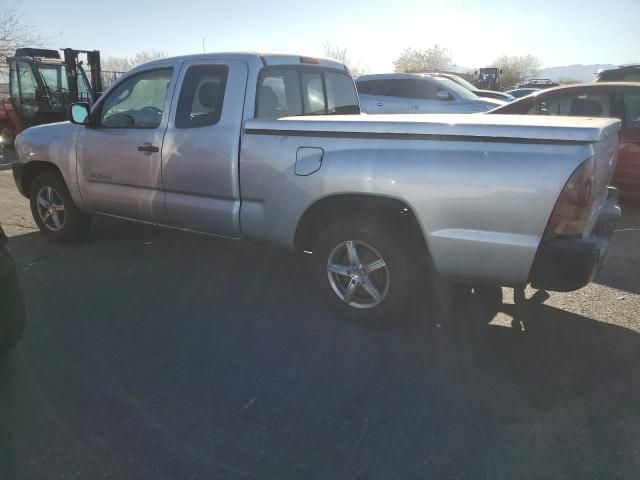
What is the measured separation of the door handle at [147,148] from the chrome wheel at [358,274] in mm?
1935

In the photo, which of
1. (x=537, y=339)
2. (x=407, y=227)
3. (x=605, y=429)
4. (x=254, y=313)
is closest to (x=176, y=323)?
(x=254, y=313)

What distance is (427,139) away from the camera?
321 cm

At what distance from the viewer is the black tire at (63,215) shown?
5.55 metres

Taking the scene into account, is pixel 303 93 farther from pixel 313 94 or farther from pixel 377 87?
pixel 377 87

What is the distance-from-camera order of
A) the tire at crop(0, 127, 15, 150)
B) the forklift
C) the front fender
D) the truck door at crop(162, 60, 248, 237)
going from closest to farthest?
1. the truck door at crop(162, 60, 248, 237)
2. the front fender
3. the forklift
4. the tire at crop(0, 127, 15, 150)

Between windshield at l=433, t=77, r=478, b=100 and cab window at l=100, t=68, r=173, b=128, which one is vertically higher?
windshield at l=433, t=77, r=478, b=100

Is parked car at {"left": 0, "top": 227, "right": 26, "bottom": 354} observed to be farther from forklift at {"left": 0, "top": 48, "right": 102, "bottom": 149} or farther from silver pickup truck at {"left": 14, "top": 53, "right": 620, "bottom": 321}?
forklift at {"left": 0, "top": 48, "right": 102, "bottom": 149}

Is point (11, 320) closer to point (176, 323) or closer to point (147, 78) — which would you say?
point (176, 323)

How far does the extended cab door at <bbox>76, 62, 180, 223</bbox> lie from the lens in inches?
183

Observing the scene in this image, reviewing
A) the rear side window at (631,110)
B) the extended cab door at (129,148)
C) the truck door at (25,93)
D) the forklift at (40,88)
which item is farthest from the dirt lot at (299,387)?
the truck door at (25,93)

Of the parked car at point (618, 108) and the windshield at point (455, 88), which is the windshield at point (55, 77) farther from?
the parked car at point (618, 108)

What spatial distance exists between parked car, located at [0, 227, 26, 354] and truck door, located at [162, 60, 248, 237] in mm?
1517

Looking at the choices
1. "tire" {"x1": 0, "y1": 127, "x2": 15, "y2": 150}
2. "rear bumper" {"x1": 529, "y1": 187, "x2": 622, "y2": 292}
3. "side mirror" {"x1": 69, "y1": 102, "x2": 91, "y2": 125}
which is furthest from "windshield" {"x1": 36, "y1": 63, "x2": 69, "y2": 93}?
"rear bumper" {"x1": 529, "y1": 187, "x2": 622, "y2": 292}

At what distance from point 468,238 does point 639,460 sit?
4.62ft
